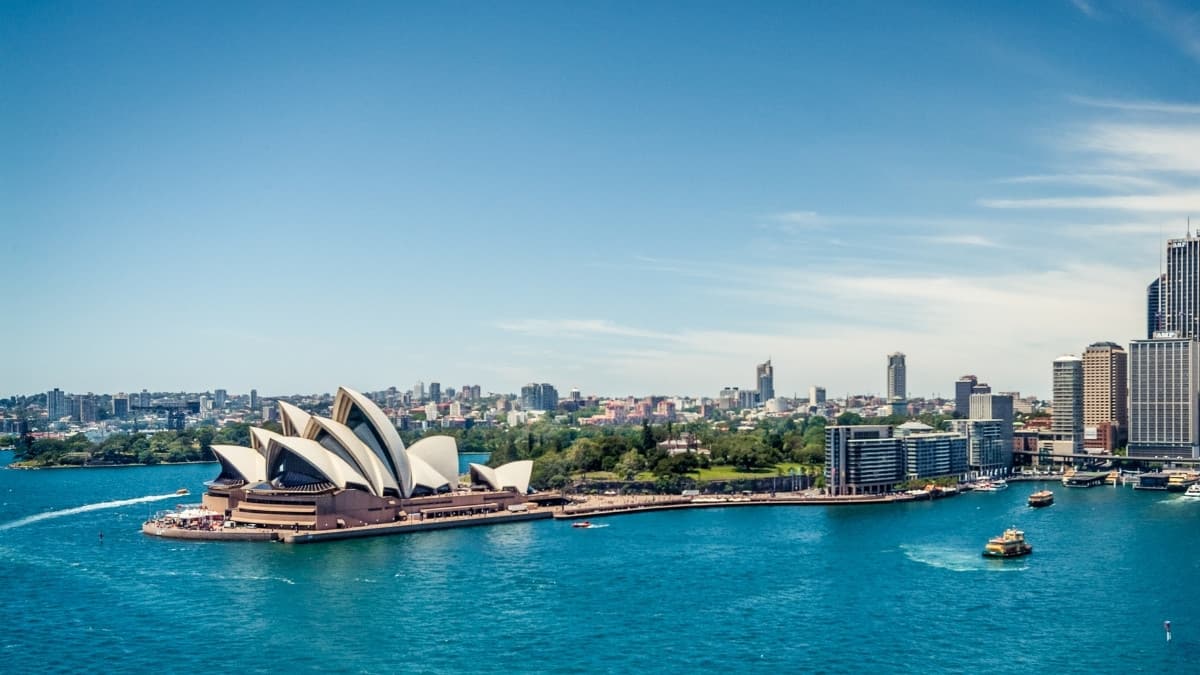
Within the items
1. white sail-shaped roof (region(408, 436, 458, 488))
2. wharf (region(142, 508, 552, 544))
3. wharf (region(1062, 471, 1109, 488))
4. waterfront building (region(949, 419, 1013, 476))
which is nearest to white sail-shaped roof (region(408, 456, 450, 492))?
white sail-shaped roof (region(408, 436, 458, 488))

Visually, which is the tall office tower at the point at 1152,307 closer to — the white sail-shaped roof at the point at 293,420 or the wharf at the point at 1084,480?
the wharf at the point at 1084,480

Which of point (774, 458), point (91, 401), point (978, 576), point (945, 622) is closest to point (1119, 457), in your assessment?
point (774, 458)

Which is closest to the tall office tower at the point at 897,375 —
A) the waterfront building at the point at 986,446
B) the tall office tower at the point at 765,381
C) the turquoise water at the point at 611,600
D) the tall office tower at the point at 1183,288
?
the tall office tower at the point at 765,381

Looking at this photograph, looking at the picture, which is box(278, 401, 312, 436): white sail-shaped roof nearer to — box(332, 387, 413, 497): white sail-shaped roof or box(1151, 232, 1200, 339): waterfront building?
box(332, 387, 413, 497): white sail-shaped roof

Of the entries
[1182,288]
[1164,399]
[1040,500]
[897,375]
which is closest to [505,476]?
[1040,500]

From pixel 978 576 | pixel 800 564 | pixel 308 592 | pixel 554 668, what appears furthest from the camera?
pixel 800 564

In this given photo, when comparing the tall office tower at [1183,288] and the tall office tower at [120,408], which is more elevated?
the tall office tower at [1183,288]

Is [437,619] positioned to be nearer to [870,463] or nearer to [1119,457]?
[870,463]
